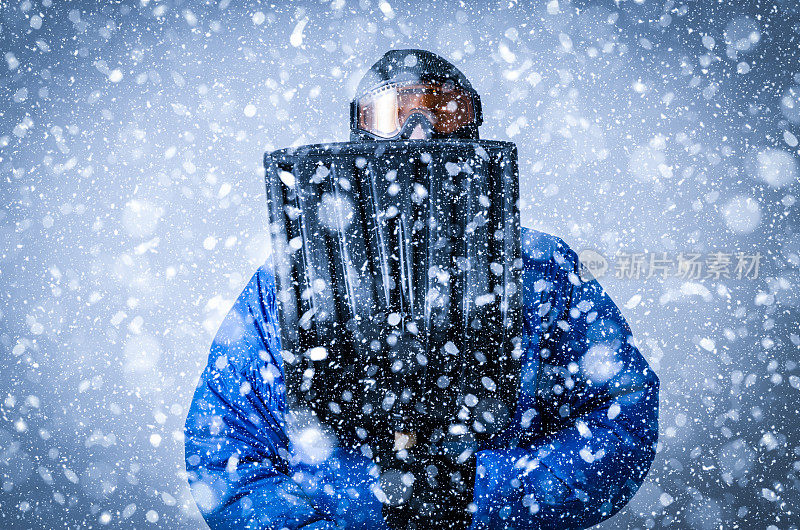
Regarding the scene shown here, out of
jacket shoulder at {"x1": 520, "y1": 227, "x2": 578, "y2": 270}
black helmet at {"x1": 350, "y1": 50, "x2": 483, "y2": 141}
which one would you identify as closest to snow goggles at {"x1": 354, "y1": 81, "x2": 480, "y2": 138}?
black helmet at {"x1": 350, "y1": 50, "x2": 483, "y2": 141}

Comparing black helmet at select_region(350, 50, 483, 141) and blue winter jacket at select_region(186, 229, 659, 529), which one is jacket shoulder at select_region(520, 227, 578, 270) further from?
black helmet at select_region(350, 50, 483, 141)

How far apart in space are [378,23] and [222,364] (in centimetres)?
113

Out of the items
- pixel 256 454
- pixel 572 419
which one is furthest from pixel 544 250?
pixel 256 454

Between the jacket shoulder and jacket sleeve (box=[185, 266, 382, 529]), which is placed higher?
the jacket shoulder

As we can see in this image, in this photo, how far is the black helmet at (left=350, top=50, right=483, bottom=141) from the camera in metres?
1.11

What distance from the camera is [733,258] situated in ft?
5.58

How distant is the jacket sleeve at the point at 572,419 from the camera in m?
0.88

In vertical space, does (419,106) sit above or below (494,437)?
above

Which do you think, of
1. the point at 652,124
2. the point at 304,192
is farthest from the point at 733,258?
the point at 304,192

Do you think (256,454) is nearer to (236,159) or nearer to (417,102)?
(417,102)

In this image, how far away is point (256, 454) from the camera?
0.91 meters

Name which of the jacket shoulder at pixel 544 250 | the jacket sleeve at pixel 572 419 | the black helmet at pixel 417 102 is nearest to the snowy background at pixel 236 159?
the black helmet at pixel 417 102

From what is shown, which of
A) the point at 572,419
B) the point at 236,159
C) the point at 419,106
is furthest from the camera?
the point at 236,159

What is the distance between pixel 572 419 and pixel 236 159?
1232mm
